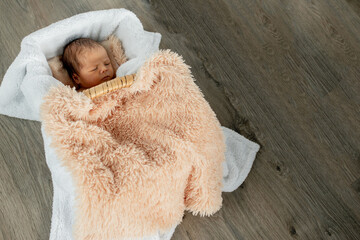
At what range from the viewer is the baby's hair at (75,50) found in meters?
0.98

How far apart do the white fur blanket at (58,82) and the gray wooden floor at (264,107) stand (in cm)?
6

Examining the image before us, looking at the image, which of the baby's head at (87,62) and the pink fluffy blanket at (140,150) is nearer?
the pink fluffy blanket at (140,150)

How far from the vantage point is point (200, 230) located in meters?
1.05

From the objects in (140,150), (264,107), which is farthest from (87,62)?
(264,107)

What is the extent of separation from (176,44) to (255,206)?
2.12 feet

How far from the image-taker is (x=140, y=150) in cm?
87

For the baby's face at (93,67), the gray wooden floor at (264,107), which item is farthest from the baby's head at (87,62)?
the gray wooden floor at (264,107)

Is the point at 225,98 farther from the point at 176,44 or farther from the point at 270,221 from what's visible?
the point at 270,221

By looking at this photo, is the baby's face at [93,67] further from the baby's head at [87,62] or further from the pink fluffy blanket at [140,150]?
the pink fluffy blanket at [140,150]

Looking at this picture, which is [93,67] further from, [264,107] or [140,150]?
[264,107]

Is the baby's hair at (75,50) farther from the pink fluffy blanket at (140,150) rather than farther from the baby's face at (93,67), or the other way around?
the pink fluffy blanket at (140,150)

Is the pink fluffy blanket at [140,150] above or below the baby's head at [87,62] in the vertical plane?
below

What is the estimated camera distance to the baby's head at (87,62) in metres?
0.97

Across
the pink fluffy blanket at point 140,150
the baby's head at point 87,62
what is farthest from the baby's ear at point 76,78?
the pink fluffy blanket at point 140,150
